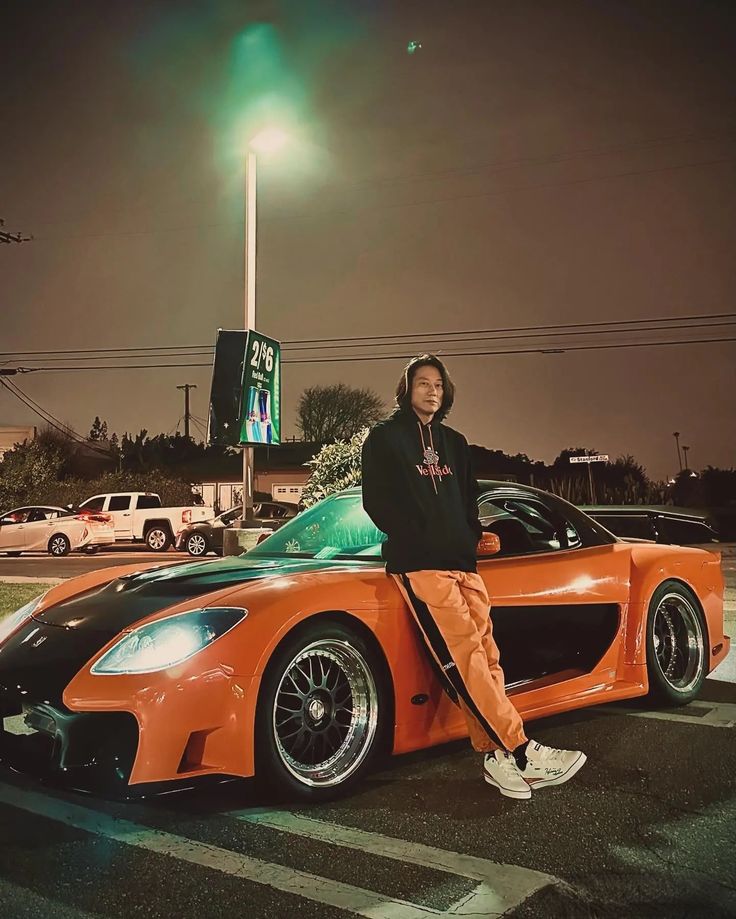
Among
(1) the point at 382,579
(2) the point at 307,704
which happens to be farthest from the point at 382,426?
(2) the point at 307,704

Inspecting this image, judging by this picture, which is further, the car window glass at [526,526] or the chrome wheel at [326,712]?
the car window glass at [526,526]

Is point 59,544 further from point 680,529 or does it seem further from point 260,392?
point 680,529

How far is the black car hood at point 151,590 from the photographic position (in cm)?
346

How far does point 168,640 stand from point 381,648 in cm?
90

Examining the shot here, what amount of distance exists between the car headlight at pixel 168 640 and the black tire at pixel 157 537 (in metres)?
23.6

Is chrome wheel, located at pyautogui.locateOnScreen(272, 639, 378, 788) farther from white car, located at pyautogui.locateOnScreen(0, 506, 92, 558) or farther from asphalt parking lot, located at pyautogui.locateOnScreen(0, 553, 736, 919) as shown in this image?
white car, located at pyautogui.locateOnScreen(0, 506, 92, 558)

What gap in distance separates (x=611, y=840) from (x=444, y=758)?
1173 millimetres

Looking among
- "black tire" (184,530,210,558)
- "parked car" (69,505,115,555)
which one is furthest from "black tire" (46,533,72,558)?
"black tire" (184,530,210,558)

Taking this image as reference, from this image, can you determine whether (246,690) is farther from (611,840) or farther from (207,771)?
(611,840)

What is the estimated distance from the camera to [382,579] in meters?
3.70

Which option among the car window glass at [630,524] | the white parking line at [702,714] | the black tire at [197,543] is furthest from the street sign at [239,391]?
the black tire at [197,543]

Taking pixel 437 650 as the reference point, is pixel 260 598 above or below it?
above

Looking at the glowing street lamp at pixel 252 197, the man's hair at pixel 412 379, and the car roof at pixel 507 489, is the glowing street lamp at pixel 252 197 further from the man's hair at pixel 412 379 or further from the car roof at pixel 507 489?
the man's hair at pixel 412 379

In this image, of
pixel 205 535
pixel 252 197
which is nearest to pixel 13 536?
pixel 205 535
